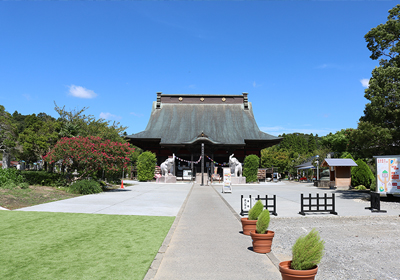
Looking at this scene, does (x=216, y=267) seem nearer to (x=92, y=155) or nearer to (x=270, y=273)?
(x=270, y=273)

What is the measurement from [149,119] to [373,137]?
107 feet

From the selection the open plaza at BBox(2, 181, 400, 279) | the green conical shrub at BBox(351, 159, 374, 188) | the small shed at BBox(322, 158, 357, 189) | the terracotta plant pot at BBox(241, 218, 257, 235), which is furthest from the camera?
the small shed at BBox(322, 158, 357, 189)

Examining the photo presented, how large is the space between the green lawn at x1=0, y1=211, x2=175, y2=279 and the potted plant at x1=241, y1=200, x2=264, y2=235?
214cm

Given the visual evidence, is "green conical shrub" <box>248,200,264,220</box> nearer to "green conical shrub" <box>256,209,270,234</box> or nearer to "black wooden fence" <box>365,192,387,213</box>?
"green conical shrub" <box>256,209,270,234</box>

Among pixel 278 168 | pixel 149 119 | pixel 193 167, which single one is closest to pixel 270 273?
pixel 193 167

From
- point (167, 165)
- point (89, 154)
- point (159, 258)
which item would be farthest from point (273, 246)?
point (167, 165)

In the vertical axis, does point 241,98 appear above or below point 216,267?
above

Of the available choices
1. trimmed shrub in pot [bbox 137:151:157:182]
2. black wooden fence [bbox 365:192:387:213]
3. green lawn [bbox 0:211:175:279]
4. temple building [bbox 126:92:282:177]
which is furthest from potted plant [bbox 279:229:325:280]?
trimmed shrub in pot [bbox 137:151:157:182]

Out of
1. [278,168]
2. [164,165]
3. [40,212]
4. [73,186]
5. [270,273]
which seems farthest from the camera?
[278,168]

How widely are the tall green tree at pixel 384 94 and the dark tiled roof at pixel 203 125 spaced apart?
818 inches

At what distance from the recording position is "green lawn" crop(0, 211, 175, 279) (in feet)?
15.6

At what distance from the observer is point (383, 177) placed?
53.1 ft

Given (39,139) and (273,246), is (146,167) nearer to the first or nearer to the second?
(39,139)

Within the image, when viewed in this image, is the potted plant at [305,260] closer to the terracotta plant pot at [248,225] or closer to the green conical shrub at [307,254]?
the green conical shrub at [307,254]
